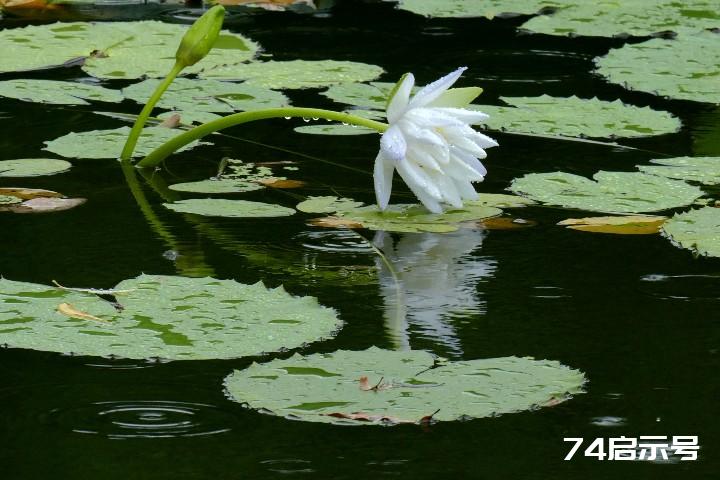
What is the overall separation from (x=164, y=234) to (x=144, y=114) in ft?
1.45

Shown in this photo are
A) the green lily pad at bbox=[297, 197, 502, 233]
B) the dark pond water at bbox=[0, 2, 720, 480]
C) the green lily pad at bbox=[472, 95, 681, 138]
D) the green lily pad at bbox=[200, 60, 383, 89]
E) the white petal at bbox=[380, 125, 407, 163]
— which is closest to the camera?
the dark pond water at bbox=[0, 2, 720, 480]

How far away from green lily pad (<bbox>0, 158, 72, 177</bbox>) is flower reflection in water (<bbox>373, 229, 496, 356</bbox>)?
31.1 inches

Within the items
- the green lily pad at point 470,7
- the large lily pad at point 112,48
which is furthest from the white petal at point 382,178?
the green lily pad at point 470,7

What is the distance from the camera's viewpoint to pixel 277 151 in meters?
3.10

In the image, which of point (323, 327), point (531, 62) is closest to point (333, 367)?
point (323, 327)

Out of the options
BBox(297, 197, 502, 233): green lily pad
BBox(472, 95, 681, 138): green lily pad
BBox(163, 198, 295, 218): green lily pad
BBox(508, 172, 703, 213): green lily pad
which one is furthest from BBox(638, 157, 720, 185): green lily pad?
BBox(163, 198, 295, 218): green lily pad

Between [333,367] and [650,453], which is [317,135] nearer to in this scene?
[333,367]

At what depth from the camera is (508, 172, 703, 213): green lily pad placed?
104 inches

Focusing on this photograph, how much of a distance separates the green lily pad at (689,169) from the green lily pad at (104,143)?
104 cm

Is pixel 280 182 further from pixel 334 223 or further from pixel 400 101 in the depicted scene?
pixel 400 101

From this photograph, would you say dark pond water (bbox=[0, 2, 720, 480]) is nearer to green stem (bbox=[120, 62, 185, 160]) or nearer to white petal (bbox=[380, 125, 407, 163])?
green stem (bbox=[120, 62, 185, 160])

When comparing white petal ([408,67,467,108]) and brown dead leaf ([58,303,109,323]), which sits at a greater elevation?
white petal ([408,67,467,108])

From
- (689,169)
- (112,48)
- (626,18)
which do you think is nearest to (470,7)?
(626,18)

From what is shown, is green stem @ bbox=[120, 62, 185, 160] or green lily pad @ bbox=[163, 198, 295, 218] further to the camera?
green stem @ bbox=[120, 62, 185, 160]
